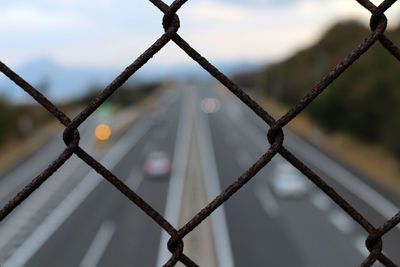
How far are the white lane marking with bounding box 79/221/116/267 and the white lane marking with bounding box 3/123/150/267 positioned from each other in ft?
4.27

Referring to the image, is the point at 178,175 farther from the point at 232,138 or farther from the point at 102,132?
the point at 232,138

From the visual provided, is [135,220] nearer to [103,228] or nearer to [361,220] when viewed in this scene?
[103,228]

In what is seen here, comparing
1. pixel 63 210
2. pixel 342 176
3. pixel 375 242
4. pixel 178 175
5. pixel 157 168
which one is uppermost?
pixel 375 242

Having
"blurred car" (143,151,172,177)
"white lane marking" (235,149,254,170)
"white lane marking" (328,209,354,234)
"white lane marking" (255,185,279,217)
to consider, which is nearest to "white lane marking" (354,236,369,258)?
"white lane marking" (328,209,354,234)

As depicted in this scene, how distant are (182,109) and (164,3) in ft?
155

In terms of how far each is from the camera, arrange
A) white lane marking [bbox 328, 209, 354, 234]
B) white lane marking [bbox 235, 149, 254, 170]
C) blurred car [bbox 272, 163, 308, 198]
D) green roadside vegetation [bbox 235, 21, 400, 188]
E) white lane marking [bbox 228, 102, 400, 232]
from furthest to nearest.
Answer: white lane marking [bbox 235, 149, 254, 170], green roadside vegetation [bbox 235, 21, 400, 188], blurred car [bbox 272, 163, 308, 198], white lane marking [bbox 228, 102, 400, 232], white lane marking [bbox 328, 209, 354, 234]

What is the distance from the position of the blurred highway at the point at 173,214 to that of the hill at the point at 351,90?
Result: 2189 mm

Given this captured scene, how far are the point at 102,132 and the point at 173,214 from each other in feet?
37.4

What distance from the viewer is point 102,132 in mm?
27609

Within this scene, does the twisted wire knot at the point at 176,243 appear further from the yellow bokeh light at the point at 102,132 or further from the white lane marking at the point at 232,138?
the white lane marking at the point at 232,138

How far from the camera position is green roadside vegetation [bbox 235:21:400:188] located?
2294 cm

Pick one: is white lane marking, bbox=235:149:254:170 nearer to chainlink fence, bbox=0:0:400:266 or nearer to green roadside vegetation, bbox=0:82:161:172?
green roadside vegetation, bbox=0:82:161:172

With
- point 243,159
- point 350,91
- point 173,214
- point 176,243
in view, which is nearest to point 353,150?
point 350,91

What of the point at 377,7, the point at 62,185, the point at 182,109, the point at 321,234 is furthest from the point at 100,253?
the point at 182,109
